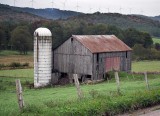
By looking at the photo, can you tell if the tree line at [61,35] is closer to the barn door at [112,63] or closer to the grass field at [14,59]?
the grass field at [14,59]

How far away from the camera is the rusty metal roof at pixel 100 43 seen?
41066 mm

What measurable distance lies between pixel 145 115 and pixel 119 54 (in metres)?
29.6

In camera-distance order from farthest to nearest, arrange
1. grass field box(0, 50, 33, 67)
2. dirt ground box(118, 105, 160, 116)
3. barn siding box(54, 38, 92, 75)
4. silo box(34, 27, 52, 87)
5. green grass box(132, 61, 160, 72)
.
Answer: grass field box(0, 50, 33, 67)
green grass box(132, 61, 160, 72)
barn siding box(54, 38, 92, 75)
silo box(34, 27, 52, 87)
dirt ground box(118, 105, 160, 116)

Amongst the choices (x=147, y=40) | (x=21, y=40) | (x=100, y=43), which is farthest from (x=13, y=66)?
(x=147, y=40)

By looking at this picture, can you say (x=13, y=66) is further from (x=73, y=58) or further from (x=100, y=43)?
(x=100, y=43)

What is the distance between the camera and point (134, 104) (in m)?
16.4

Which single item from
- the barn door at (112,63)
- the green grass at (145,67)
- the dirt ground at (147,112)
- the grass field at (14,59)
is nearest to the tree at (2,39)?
the grass field at (14,59)

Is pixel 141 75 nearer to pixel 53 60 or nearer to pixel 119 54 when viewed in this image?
pixel 119 54

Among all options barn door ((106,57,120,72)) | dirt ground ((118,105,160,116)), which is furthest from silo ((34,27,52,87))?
dirt ground ((118,105,160,116))

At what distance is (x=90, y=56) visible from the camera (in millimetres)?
40312

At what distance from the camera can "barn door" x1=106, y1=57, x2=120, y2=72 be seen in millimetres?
42719

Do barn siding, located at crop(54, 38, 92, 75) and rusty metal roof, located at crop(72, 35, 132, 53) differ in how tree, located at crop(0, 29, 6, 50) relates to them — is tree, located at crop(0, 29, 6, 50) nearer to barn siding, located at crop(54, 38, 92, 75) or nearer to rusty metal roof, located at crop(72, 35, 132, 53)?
barn siding, located at crop(54, 38, 92, 75)

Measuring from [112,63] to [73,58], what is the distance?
5329 millimetres

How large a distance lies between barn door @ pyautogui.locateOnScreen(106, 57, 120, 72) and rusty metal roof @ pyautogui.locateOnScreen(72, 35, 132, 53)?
1.21 metres
